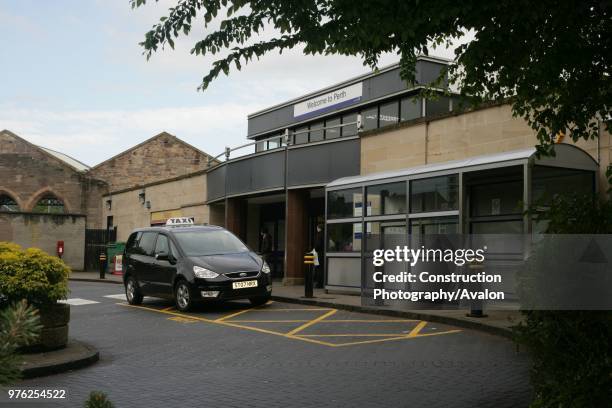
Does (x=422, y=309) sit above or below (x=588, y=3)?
below

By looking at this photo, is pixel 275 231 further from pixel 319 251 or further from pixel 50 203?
pixel 50 203

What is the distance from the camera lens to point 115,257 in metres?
31.8

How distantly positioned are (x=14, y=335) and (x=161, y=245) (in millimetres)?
14341

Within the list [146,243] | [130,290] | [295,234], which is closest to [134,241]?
[146,243]

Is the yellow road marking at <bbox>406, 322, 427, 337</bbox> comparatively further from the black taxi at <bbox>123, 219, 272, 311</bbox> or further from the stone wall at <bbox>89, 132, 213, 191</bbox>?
the stone wall at <bbox>89, 132, 213, 191</bbox>

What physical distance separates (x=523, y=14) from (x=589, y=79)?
1.96 metres

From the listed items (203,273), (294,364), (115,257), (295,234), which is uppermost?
(295,234)

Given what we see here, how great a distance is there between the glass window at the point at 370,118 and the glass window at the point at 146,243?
9.23m

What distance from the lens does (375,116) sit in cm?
2303

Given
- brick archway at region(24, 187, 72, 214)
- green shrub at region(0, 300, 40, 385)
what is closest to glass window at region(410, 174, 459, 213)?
green shrub at region(0, 300, 40, 385)

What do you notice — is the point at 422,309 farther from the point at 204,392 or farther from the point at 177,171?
the point at 177,171

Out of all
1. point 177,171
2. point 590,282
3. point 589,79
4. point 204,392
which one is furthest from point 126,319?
point 177,171

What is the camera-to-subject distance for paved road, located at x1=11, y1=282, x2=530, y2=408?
650cm
